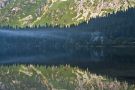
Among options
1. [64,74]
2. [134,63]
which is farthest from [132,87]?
[134,63]

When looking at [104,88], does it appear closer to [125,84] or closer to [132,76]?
[125,84]

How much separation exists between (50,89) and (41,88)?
202 centimetres

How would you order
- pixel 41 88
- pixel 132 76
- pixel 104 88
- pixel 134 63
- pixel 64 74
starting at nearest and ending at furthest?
1. pixel 104 88
2. pixel 41 88
3. pixel 132 76
4. pixel 64 74
5. pixel 134 63

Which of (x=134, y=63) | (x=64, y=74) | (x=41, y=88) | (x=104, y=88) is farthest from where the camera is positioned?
(x=134, y=63)

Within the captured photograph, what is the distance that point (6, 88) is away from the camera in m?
76.2

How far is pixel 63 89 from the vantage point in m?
73.0

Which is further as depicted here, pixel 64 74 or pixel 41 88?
pixel 64 74

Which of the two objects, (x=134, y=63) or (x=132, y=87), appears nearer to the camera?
(x=132, y=87)

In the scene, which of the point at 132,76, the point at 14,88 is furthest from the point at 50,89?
the point at 132,76

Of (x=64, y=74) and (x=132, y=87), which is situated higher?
(x=132, y=87)

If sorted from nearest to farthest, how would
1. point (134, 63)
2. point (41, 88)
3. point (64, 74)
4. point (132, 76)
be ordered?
1. point (41, 88)
2. point (132, 76)
3. point (64, 74)
4. point (134, 63)

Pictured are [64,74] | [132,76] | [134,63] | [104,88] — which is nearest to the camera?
[104,88]

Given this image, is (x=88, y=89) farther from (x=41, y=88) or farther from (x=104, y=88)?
(x=41, y=88)

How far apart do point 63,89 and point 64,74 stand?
3313cm
